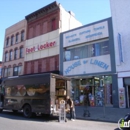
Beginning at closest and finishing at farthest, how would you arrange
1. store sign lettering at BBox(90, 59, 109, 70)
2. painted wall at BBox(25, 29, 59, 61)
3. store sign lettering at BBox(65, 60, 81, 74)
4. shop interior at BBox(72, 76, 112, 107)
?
shop interior at BBox(72, 76, 112, 107) < store sign lettering at BBox(90, 59, 109, 70) < store sign lettering at BBox(65, 60, 81, 74) < painted wall at BBox(25, 29, 59, 61)

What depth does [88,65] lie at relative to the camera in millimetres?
20688

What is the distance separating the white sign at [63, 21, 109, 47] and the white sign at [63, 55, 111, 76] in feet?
8.26

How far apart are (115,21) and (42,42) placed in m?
11.7

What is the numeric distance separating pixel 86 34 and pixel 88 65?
4.01 meters

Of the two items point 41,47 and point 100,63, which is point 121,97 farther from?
point 41,47

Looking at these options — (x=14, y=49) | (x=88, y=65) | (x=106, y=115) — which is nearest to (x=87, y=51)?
(x=88, y=65)

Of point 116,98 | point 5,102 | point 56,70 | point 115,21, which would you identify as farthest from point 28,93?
point 115,21

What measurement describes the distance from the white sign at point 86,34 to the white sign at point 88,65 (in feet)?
8.26

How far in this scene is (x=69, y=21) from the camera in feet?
90.1

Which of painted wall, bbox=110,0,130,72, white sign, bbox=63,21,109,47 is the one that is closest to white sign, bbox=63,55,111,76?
painted wall, bbox=110,0,130,72

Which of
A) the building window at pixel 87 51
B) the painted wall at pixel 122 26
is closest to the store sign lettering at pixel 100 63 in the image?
the building window at pixel 87 51

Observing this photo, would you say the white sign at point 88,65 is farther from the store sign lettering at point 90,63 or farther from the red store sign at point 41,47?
the red store sign at point 41,47

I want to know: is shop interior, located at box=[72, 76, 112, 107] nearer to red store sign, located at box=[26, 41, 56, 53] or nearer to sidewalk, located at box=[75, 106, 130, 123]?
sidewalk, located at box=[75, 106, 130, 123]

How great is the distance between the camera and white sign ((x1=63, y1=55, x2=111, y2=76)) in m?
19.2
